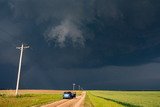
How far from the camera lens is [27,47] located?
70.4m

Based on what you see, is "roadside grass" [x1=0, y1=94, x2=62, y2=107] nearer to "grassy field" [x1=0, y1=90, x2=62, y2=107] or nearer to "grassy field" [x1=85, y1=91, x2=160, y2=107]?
"grassy field" [x1=0, y1=90, x2=62, y2=107]

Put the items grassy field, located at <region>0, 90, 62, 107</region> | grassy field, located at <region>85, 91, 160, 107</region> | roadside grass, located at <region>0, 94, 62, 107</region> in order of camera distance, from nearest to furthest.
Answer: roadside grass, located at <region>0, 94, 62, 107</region> → grassy field, located at <region>0, 90, 62, 107</region> → grassy field, located at <region>85, 91, 160, 107</region>

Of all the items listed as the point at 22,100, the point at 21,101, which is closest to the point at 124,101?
the point at 22,100

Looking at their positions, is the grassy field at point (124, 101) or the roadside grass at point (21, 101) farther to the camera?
the grassy field at point (124, 101)

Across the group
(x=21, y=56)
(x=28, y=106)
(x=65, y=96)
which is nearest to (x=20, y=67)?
(x=21, y=56)

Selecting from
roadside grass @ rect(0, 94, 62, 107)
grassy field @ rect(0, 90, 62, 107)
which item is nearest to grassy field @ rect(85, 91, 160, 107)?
roadside grass @ rect(0, 94, 62, 107)

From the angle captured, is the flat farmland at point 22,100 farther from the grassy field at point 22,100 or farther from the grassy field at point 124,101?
the grassy field at point 124,101

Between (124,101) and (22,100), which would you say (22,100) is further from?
(124,101)

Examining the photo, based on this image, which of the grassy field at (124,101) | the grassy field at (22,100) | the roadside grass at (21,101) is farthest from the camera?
the grassy field at (124,101)

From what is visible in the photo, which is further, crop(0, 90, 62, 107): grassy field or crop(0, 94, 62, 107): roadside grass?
crop(0, 90, 62, 107): grassy field

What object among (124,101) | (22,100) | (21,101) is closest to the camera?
Result: (21,101)

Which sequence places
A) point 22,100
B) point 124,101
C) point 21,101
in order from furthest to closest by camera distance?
point 124,101, point 22,100, point 21,101

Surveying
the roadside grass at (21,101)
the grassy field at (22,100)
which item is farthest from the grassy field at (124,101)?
the grassy field at (22,100)

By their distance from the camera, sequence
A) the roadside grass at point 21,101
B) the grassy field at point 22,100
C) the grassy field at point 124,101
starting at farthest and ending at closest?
1. the grassy field at point 124,101
2. the grassy field at point 22,100
3. the roadside grass at point 21,101
